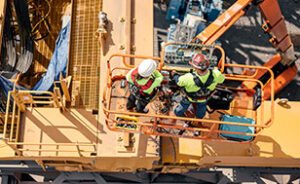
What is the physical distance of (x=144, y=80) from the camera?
5512 mm

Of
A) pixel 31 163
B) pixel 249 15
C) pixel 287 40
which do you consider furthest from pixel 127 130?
pixel 249 15

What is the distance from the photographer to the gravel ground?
13.2 metres

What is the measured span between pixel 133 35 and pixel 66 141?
3.25 meters

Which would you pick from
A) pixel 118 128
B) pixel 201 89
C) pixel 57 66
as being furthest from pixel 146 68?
pixel 57 66

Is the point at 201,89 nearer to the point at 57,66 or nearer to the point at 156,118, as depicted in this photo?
the point at 156,118

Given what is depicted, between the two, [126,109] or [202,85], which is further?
[126,109]

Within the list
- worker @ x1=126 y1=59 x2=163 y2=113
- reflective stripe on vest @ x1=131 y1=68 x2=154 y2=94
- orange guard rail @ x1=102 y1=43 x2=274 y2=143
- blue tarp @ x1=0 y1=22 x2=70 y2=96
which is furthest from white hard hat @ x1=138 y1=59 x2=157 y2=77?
blue tarp @ x1=0 y1=22 x2=70 y2=96

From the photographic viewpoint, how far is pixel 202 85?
5.73 meters

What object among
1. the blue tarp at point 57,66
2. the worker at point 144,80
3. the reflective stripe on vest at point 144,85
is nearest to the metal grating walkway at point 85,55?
the blue tarp at point 57,66

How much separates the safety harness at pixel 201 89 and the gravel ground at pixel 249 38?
710cm

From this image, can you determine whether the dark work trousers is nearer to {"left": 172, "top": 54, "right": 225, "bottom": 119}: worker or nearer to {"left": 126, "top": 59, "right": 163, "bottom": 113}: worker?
{"left": 126, "top": 59, "right": 163, "bottom": 113}: worker

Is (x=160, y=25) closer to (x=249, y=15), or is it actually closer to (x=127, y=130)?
(x=249, y=15)

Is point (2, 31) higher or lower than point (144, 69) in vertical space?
higher

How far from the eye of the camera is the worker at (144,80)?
529 cm
